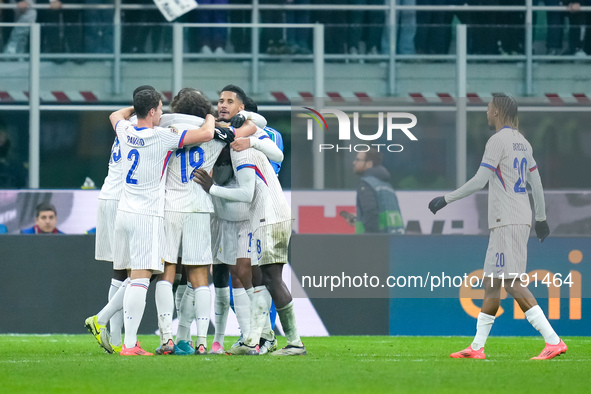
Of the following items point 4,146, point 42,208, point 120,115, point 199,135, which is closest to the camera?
point 199,135

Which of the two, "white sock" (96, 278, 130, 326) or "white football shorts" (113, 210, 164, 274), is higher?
"white football shorts" (113, 210, 164, 274)

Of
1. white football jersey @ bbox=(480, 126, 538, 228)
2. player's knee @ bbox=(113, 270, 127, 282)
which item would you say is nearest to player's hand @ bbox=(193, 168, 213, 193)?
player's knee @ bbox=(113, 270, 127, 282)

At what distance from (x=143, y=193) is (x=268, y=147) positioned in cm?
99

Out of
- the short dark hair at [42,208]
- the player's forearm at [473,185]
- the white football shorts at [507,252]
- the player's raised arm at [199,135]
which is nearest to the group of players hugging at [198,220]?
the player's raised arm at [199,135]

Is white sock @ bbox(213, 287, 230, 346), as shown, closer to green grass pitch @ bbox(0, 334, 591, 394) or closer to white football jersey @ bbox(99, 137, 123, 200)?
green grass pitch @ bbox(0, 334, 591, 394)

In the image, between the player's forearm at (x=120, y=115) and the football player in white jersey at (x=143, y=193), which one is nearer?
the football player in white jersey at (x=143, y=193)

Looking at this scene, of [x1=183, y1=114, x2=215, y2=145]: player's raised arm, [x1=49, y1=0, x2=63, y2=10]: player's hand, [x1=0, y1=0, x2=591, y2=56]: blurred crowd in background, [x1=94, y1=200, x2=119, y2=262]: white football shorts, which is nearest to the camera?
[x1=183, y1=114, x2=215, y2=145]: player's raised arm

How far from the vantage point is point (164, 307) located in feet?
27.8

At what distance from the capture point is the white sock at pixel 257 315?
8633 mm

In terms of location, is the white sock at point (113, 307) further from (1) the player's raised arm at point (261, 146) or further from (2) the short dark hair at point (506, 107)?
(2) the short dark hair at point (506, 107)

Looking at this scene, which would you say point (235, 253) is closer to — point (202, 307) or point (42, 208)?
point (202, 307)

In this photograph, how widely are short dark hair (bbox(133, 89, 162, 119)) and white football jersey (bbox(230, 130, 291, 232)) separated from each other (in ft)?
2.27

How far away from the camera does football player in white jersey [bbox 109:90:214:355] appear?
27.5 ft

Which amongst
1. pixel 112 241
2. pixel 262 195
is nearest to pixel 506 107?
pixel 262 195
